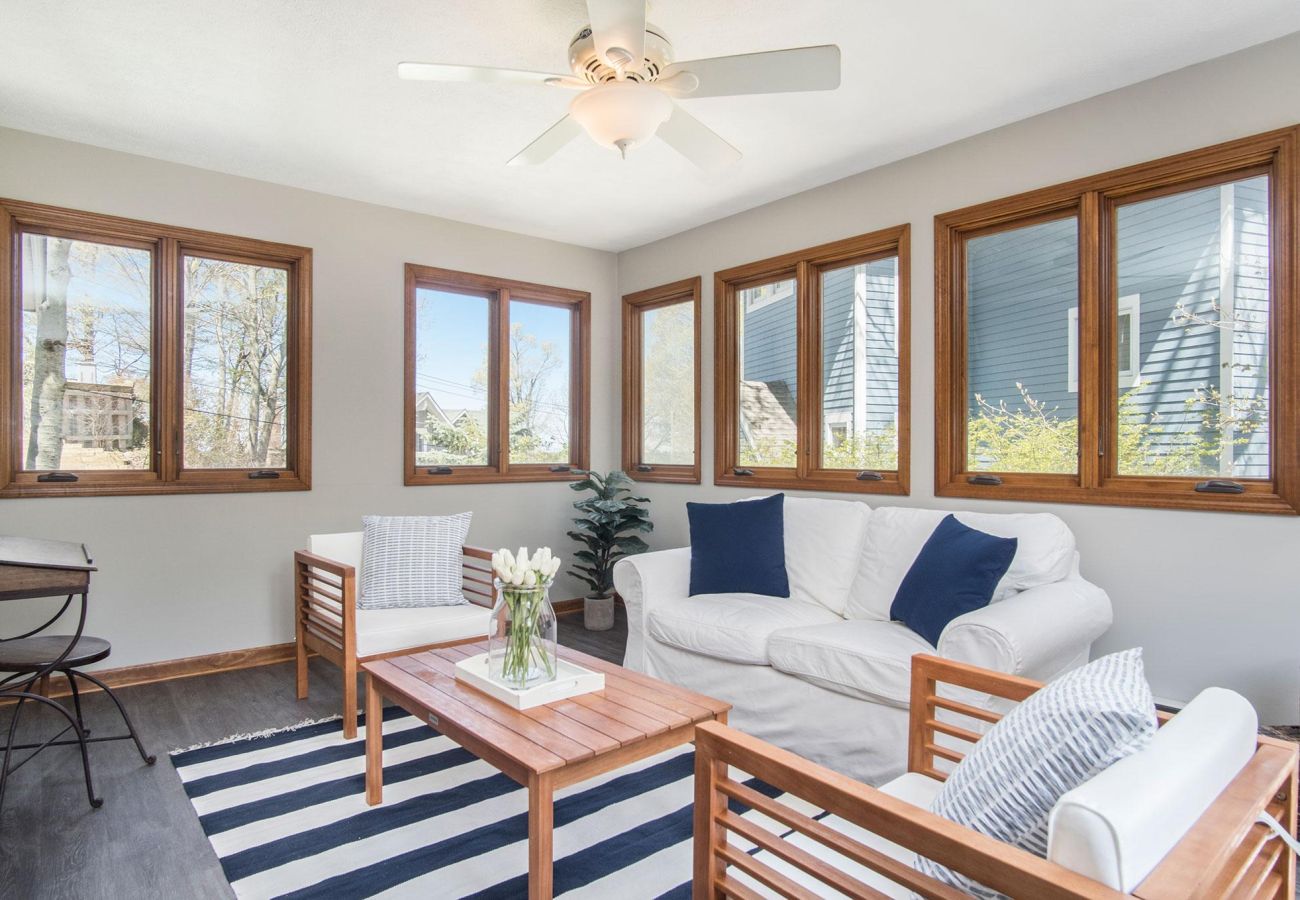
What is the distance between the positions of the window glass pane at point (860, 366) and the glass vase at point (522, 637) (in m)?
2.33

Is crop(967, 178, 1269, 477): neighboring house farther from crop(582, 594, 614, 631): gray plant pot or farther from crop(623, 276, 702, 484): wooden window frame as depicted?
crop(582, 594, 614, 631): gray plant pot

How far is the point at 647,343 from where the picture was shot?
17.6ft

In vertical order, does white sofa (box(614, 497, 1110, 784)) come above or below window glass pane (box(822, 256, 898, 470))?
below

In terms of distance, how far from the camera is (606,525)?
4871 mm

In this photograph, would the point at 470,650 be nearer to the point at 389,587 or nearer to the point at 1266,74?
the point at 389,587

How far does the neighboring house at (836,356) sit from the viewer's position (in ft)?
12.6

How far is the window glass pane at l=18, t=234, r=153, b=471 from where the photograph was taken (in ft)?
11.3

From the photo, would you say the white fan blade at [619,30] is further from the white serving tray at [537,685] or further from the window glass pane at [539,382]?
the window glass pane at [539,382]

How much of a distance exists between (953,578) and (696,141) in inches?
74.8

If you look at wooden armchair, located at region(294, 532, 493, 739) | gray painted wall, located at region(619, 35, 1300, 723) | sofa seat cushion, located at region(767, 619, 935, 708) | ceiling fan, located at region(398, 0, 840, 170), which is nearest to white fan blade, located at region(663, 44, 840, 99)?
ceiling fan, located at region(398, 0, 840, 170)

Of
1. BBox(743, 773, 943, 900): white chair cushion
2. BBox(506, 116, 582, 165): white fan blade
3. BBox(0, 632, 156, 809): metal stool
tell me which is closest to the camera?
BBox(743, 773, 943, 900): white chair cushion

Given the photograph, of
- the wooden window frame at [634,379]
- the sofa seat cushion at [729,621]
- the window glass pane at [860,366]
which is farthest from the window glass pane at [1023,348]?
the wooden window frame at [634,379]

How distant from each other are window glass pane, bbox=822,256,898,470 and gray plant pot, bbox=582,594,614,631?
1.81 meters

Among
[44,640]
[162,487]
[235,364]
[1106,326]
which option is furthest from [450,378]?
[1106,326]
